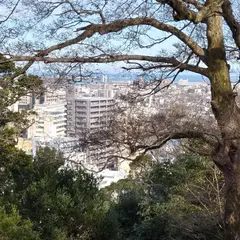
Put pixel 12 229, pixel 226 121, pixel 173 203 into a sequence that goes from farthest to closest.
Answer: pixel 173 203
pixel 12 229
pixel 226 121

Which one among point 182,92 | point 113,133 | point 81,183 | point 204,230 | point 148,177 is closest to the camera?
point 113,133

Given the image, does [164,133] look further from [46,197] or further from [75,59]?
[46,197]

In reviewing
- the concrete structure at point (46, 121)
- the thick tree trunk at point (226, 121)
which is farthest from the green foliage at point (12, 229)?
the concrete structure at point (46, 121)

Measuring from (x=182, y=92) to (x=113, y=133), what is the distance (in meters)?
1.60

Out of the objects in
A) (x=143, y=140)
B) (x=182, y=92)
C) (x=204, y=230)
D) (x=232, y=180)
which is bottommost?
(x=204, y=230)

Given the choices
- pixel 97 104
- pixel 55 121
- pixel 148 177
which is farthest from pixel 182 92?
pixel 55 121

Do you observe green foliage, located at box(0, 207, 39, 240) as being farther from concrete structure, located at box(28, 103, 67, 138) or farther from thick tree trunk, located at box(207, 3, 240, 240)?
concrete structure, located at box(28, 103, 67, 138)

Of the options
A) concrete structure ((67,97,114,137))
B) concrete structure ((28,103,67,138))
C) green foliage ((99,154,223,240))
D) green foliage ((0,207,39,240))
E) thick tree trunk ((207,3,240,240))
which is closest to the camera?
thick tree trunk ((207,3,240,240))

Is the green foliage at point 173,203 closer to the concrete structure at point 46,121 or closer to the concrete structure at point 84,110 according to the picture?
the concrete structure at point 84,110

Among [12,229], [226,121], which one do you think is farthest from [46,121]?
[226,121]

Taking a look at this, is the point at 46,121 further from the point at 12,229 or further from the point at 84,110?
the point at 12,229

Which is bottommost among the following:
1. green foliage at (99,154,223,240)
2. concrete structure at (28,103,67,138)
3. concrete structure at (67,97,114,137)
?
green foliage at (99,154,223,240)

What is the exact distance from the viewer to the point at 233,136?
2.78 meters

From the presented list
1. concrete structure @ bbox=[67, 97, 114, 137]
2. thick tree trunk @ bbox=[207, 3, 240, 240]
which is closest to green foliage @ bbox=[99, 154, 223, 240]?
concrete structure @ bbox=[67, 97, 114, 137]
